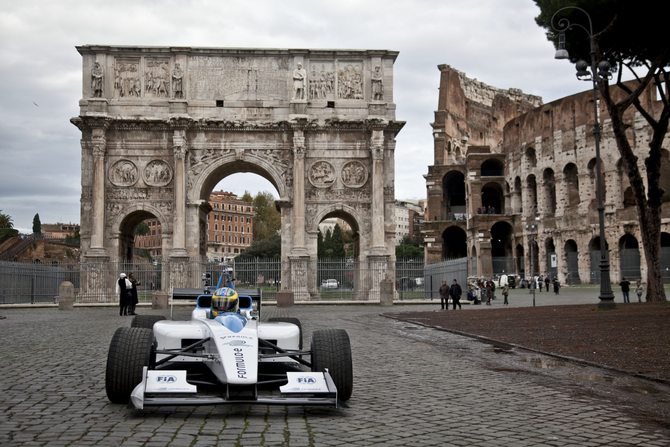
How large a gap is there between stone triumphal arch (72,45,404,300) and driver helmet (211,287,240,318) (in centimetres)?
2337

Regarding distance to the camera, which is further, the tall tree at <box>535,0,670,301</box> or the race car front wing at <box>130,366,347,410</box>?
the tall tree at <box>535,0,670,301</box>

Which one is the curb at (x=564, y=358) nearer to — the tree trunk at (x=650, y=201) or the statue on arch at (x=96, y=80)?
the tree trunk at (x=650, y=201)

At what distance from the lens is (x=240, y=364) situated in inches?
201

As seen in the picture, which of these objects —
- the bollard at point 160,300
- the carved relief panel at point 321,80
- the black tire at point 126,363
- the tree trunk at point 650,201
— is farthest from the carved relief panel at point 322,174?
the black tire at point 126,363

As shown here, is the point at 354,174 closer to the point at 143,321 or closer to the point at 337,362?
the point at 143,321

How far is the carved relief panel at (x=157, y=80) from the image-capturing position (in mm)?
30781

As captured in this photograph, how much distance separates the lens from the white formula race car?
16.3ft

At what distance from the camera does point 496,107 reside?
71.0 m

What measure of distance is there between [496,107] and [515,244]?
19.8 m

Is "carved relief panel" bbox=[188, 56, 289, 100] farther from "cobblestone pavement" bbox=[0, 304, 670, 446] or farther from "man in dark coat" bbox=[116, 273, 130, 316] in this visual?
"cobblestone pavement" bbox=[0, 304, 670, 446]

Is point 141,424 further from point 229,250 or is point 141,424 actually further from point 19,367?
point 229,250

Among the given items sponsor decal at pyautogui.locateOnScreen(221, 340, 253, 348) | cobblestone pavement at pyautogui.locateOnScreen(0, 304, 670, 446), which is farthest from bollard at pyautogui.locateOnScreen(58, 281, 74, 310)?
sponsor decal at pyautogui.locateOnScreen(221, 340, 253, 348)

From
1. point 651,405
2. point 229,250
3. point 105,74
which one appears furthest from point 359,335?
point 229,250

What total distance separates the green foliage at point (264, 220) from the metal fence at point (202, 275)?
44651mm
